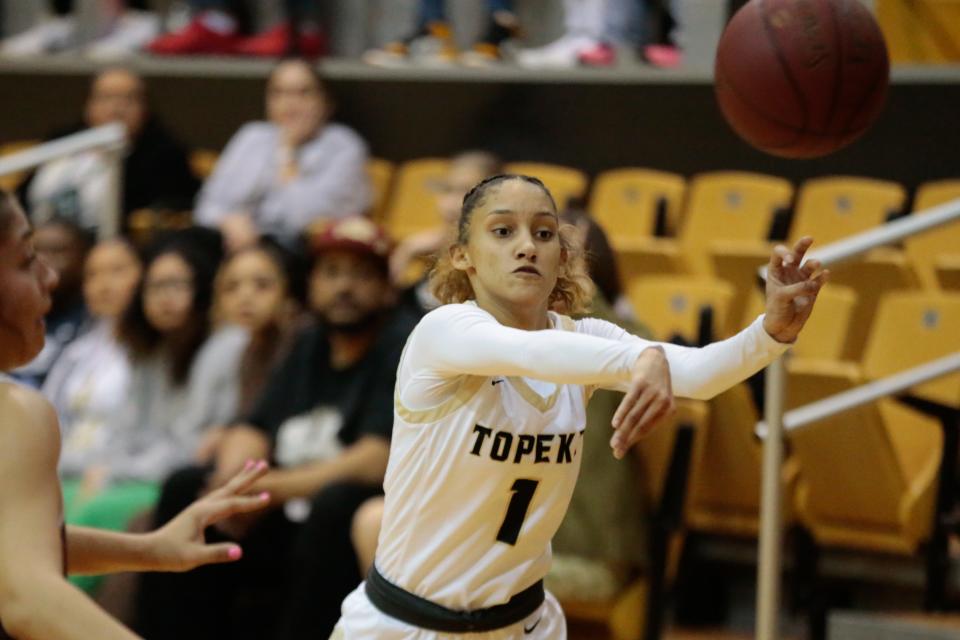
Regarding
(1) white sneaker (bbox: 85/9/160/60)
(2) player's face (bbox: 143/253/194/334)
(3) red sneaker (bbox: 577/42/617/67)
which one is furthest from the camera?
(1) white sneaker (bbox: 85/9/160/60)

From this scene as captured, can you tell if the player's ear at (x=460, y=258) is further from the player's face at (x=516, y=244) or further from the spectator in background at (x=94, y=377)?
the spectator in background at (x=94, y=377)

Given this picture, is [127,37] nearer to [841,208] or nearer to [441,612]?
[841,208]

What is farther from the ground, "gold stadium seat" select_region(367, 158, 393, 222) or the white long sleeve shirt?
the white long sleeve shirt

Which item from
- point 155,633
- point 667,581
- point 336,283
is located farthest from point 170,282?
point 667,581

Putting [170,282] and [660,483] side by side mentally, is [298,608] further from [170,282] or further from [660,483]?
[170,282]

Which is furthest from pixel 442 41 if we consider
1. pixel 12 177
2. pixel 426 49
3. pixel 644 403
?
pixel 644 403

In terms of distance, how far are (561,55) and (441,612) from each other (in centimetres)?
539

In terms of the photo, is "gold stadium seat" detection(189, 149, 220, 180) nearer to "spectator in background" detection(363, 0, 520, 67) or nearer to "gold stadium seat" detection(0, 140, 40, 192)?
"gold stadium seat" detection(0, 140, 40, 192)

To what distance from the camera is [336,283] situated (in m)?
4.93

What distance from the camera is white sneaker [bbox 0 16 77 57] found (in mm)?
9367

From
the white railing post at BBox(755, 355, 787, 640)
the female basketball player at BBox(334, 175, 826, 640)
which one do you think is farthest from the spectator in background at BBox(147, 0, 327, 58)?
the female basketball player at BBox(334, 175, 826, 640)

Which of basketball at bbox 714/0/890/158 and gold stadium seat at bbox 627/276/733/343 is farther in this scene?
gold stadium seat at bbox 627/276/733/343

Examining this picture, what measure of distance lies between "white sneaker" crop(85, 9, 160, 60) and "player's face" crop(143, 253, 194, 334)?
3.70 metres

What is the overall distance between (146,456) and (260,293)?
71 cm
